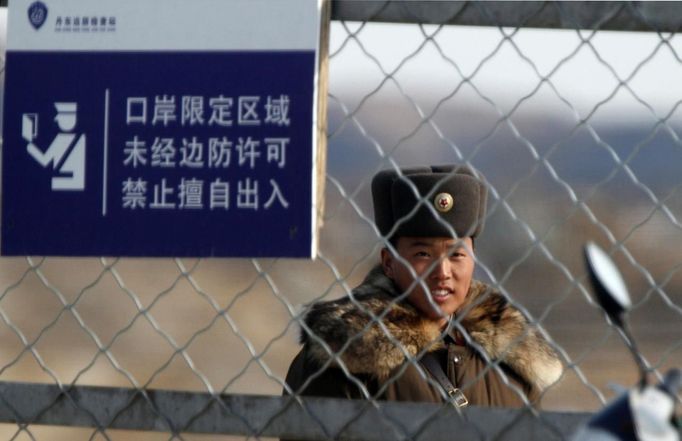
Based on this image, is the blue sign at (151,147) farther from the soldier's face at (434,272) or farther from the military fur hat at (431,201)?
the soldier's face at (434,272)

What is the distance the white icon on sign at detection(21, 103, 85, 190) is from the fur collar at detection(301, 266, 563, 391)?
717 mm

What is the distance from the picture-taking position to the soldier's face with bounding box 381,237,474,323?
3.04 m

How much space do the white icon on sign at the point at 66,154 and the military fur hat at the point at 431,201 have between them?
2.50 ft

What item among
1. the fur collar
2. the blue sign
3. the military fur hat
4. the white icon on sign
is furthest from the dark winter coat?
the white icon on sign

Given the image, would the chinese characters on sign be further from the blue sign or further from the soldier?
the soldier

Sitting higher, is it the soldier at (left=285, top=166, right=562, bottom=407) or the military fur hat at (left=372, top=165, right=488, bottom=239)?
the military fur hat at (left=372, top=165, right=488, bottom=239)

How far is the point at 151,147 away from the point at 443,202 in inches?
31.5

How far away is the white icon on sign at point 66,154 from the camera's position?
8.08 feet

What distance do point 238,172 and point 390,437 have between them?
1.84 feet

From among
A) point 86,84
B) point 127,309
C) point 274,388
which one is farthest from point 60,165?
point 127,309

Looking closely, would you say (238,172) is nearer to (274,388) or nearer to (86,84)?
(86,84)

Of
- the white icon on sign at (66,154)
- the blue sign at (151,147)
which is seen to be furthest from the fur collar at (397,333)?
the white icon on sign at (66,154)

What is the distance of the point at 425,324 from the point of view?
3023mm

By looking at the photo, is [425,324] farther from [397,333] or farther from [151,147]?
[151,147]
